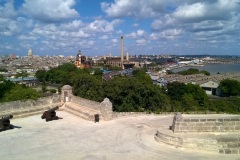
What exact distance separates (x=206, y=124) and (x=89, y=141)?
18.7 ft

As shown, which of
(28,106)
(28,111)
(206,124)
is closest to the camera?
(206,124)

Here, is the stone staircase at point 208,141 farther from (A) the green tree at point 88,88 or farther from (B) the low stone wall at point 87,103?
(A) the green tree at point 88,88

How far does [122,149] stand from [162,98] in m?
17.0

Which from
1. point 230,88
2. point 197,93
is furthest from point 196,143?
point 230,88

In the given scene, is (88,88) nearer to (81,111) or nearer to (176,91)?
(81,111)

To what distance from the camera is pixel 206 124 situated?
12.4 meters

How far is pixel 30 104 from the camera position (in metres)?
19.3

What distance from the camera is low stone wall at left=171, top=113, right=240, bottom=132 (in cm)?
1237

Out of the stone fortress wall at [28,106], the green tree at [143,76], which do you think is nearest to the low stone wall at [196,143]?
the stone fortress wall at [28,106]

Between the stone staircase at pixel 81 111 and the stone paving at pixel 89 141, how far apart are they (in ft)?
1.59

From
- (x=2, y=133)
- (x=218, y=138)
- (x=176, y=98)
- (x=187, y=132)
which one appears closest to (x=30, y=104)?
(x=2, y=133)

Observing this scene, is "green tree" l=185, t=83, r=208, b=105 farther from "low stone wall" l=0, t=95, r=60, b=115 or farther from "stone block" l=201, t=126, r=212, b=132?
"stone block" l=201, t=126, r=212, b=132

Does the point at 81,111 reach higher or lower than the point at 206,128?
lower

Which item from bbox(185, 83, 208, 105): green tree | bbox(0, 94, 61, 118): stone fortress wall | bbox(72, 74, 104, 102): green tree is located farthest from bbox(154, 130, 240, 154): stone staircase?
bbox(185, 83, 208, 105): green tree
